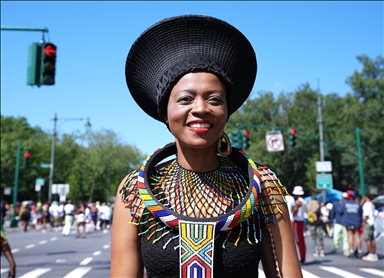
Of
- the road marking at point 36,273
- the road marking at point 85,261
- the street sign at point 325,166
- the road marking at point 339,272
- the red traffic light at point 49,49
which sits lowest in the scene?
the road marking at point 85,261

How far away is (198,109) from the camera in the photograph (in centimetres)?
199

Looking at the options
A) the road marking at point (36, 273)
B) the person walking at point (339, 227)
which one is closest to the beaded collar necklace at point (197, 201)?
the road marking at point (36, 273)

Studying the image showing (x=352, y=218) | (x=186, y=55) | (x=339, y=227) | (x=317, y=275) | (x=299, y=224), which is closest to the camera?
(x=186, y=55)

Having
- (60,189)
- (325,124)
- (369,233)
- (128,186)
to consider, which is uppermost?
(325,124)

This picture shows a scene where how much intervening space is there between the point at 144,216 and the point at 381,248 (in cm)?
1662

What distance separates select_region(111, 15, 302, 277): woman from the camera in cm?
194

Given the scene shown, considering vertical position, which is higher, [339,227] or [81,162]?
[81,162]

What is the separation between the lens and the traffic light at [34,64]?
38.0 feet

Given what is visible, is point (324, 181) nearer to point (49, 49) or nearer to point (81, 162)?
point (49, 49)

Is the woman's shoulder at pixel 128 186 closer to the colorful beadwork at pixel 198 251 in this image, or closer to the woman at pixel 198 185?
the woman at pixel 198 185

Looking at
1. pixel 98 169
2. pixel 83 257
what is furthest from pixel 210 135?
pixel 98 169

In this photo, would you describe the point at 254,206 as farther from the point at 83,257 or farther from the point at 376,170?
the point at 376,170

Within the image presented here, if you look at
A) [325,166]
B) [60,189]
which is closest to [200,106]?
[325,166]

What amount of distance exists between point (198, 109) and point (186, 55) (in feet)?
0.94
